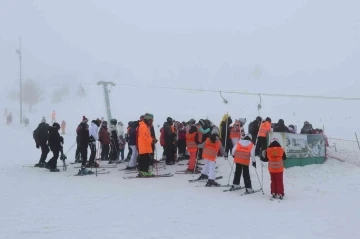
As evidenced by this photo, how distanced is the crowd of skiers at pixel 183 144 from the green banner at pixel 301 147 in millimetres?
658

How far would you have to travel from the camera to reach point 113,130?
16.6 metres

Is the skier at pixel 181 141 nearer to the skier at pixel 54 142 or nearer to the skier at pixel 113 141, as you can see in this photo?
the skier at pixel 113 141

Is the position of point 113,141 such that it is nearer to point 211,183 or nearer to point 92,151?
point 92,151

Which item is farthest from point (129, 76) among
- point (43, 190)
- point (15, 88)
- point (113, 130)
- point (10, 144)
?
point (43, 190)

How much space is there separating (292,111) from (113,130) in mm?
43111

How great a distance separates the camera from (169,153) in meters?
15.4

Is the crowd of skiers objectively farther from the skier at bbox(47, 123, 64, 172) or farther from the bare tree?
the bare tree

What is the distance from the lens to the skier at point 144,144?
1197 centimetres

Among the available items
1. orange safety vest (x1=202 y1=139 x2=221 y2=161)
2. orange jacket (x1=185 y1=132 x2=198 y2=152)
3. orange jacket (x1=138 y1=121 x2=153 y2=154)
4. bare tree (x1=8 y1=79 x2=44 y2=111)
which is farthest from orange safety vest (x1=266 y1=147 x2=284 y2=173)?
bare tree (x1=8 y1=79 x2=44 y2=111)

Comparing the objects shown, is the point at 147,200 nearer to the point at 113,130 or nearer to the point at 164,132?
the point at 164,132

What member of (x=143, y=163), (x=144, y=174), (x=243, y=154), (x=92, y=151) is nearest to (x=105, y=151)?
(x=92, y=151)

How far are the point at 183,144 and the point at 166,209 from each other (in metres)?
8.55

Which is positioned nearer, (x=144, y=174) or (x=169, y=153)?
(x=144, y=174)

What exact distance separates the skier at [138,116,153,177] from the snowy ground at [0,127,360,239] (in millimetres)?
668
